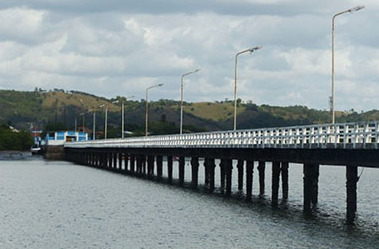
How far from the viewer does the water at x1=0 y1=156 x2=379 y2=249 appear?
143 ft

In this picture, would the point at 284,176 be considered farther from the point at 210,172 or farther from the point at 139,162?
the point at 139,162

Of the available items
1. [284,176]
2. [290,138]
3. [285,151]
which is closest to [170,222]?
[290,138]

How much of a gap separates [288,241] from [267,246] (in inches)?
69.7

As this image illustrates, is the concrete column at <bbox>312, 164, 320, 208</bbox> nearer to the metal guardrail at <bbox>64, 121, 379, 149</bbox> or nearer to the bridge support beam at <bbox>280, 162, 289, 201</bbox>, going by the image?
the metal guardrail at <bbox>64, 121, 379, 149</bbox>

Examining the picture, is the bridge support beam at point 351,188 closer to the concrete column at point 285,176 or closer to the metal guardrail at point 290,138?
the metal guardrail at point 290,138

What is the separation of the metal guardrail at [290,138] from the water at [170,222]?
4.47m

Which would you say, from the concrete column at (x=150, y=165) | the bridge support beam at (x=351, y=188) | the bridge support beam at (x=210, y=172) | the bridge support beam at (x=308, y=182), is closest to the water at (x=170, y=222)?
the bridge support beam at (x=351, y=188)

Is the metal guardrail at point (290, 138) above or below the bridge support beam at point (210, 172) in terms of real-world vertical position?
above

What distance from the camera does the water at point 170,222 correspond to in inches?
1718

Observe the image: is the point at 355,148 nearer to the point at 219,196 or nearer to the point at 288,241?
the point at 288,241

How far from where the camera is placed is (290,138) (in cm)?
5781

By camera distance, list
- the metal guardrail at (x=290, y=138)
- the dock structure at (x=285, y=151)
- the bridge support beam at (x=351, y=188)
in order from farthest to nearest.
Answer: the bridge support beam at (x=351, y=188) → the dock structure at (x=285, y=151) → the metal guardrail at (x=290, y=138)

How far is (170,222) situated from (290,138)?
10949 millimetres

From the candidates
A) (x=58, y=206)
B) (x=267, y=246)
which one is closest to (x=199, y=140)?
(x=58, y=206)
